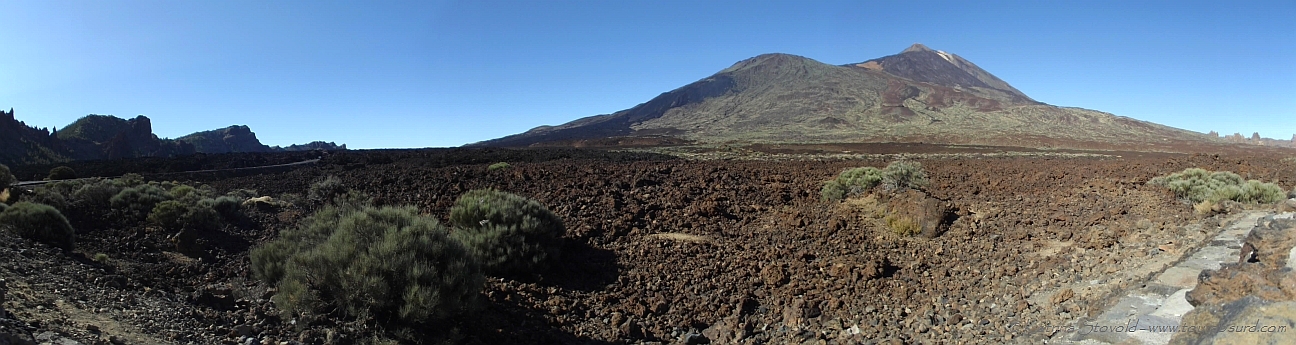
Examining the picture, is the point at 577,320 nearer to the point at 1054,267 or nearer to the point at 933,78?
the point at 1054,267

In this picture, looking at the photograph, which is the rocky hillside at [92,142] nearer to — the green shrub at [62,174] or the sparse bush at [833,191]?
the green shrub at [62,174]

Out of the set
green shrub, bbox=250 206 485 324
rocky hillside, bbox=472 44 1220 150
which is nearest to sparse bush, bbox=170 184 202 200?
green shrub, bbox=250 206 485 324

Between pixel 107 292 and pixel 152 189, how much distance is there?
23.8ft

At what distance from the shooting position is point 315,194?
1230 centimetres

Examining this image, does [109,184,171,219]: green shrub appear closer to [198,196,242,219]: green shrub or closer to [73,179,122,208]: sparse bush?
[73,179,122,208]: sparse bush

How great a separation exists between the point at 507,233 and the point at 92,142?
57.7m

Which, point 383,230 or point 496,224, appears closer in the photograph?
point 383,230

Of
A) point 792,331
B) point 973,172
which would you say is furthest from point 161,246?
point 973,172

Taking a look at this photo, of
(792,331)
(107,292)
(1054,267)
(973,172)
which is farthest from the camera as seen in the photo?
(973,172)

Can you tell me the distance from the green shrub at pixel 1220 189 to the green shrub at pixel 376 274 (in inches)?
380

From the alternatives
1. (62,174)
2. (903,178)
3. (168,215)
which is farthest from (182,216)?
(62,174)

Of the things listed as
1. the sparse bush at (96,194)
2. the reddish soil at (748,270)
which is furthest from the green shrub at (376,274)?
the sparse bush at (96,194)

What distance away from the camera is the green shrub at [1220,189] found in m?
7.93

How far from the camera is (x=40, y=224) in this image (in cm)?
647
